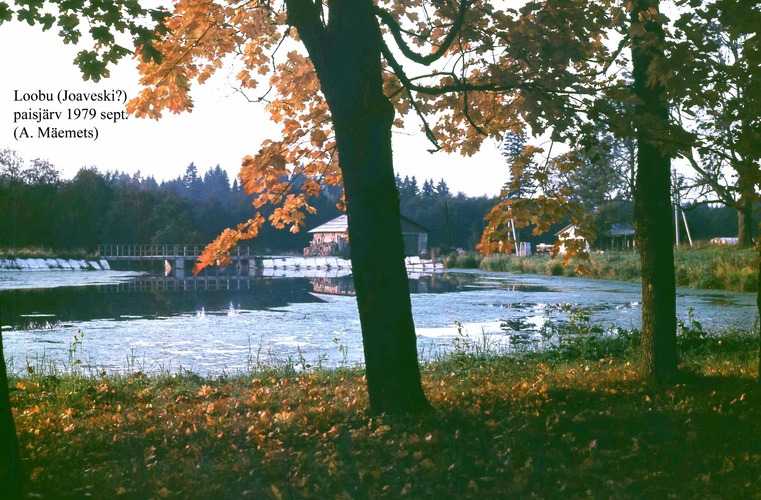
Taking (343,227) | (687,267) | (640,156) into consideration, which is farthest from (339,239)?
(640,156)

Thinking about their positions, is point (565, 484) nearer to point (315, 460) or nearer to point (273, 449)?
point (315, 460)

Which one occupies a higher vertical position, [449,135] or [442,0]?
[442,0]

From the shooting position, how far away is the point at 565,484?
4.50m

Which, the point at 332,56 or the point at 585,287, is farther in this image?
the point at 585,287

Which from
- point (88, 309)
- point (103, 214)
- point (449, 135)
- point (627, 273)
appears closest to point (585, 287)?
point (627, 273)

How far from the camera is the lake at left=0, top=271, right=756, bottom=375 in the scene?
11.5 meters

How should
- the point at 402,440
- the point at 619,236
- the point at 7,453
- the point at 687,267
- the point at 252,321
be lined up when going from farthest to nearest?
1. the point at 619,236
2. the point at 687,267
3. the point at 252,321
4. the point at 402,440
5. the point at 7,453

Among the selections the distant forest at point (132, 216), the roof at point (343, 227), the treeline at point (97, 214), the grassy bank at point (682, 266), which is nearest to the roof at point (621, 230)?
the distant forest at point (132, 216)

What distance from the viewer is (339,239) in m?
70.0

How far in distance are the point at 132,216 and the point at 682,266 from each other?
60165mm

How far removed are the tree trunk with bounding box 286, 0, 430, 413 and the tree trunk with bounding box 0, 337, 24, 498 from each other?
264 centimetres

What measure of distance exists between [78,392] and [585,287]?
25.4 meters

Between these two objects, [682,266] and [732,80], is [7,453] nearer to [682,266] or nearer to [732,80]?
[732,80]

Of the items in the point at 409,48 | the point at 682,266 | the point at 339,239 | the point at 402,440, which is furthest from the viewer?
the point at 339,239
